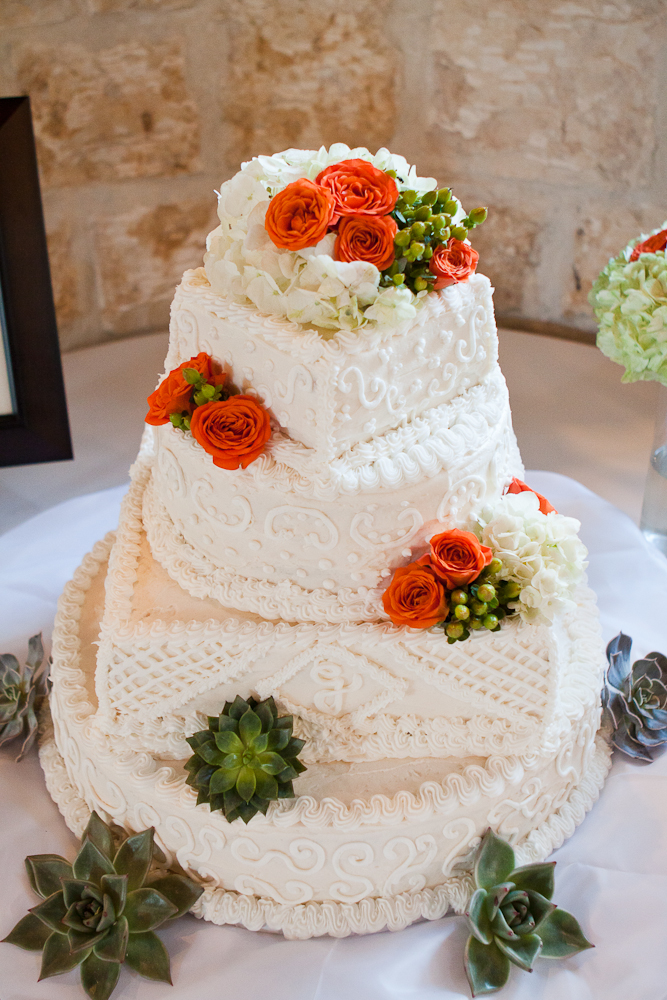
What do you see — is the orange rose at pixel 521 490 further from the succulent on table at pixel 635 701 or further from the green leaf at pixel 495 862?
the green leaf at pixel 495 862

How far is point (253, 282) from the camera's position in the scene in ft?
5.51

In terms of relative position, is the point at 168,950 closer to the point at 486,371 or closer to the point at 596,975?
the point at 596,975

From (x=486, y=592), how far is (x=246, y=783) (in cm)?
58

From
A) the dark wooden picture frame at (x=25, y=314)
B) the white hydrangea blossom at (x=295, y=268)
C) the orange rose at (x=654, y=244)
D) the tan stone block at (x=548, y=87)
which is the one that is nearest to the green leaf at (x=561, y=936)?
the white hydrangea blossom at (x=295, y=268)

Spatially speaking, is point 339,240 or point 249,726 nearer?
point 339,240

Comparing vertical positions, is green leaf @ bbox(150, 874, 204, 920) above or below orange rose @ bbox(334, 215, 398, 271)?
below

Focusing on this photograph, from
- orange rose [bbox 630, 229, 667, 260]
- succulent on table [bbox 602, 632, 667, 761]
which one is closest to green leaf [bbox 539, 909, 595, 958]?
succulent on table [bbox 602, 632, 667, 761]

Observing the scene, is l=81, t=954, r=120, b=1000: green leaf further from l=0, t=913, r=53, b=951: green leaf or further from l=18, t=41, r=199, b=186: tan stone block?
l=18, t=41, r=199, b=186: tan stone block

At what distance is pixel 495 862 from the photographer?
1.79 metres

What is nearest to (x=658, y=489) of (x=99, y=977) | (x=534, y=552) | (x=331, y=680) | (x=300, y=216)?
(x=534, y=552)

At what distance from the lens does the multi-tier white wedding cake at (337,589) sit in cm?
166

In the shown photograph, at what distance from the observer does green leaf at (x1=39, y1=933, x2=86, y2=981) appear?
1.70m

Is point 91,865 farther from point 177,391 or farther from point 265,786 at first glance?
point 177,391

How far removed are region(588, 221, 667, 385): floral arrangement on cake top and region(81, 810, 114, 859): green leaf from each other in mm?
1686
